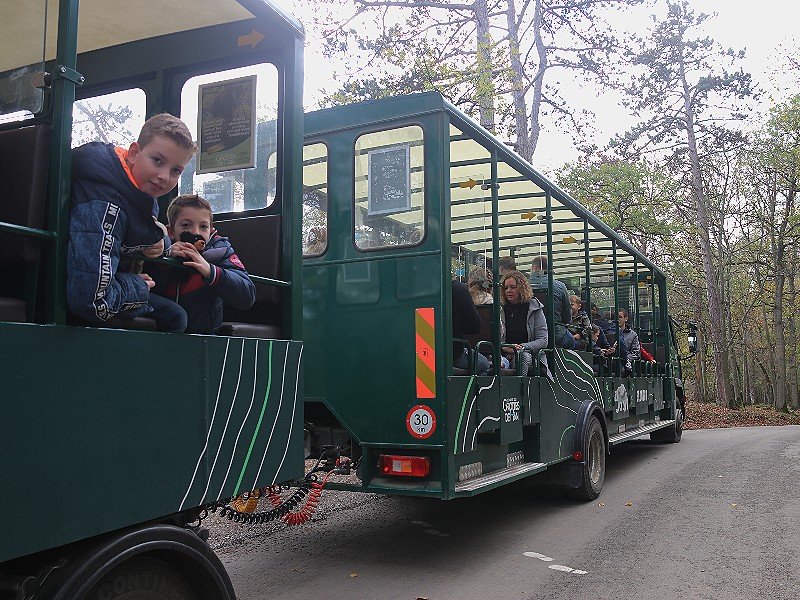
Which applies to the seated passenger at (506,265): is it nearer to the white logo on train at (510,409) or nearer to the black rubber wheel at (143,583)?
the white logo on train at (510,409)

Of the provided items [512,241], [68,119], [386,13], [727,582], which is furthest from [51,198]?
[386,13]

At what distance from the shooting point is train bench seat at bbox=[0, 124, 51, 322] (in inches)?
81.2

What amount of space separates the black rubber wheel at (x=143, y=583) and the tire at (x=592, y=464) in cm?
550

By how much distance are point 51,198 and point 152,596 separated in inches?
49.7

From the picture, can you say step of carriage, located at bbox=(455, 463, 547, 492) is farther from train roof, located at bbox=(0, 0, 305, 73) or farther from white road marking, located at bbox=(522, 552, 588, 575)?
train roof, located at bbox=(0, 0, 305, 73)

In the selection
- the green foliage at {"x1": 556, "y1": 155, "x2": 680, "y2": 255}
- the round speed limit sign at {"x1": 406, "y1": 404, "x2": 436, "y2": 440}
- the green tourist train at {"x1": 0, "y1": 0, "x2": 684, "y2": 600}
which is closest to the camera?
the green tourist train at {"x1": 0, "y1": 0, "x2": 684, "y2": 600}

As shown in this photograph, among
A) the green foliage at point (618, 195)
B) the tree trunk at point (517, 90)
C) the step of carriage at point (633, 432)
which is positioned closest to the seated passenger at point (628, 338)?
the step of carriage at point (633, 432)

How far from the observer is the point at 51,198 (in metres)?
2.12

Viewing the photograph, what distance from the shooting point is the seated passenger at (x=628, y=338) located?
10.2m

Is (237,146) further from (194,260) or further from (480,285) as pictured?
(480,285)

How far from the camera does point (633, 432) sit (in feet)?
32.6

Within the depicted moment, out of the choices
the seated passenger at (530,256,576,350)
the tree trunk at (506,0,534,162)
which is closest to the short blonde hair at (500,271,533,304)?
the seated passenger at (530,256,576,350)

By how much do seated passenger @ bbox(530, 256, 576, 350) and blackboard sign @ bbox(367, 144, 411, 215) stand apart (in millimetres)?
2581

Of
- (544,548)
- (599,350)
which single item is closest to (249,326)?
(544,548)
